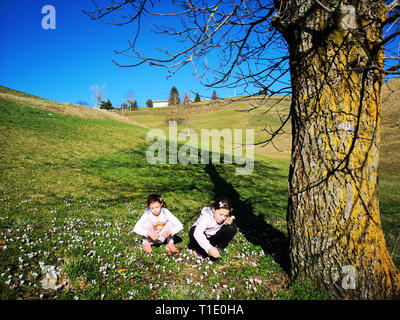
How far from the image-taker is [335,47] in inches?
116

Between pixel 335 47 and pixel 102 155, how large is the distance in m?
17.3

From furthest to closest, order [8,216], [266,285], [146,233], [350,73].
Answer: [8,216] → [146,233] → [266,285] → [350,73]

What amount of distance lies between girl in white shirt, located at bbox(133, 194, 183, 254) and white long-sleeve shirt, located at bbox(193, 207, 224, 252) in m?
0.59

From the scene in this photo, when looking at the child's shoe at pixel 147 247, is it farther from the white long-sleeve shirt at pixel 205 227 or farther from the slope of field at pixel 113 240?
the white long-sleeve shirt at pixel 205 227

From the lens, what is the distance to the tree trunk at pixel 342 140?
292 centimetres

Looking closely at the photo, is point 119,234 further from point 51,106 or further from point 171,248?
point 51,106

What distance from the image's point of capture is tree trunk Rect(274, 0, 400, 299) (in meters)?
2.92

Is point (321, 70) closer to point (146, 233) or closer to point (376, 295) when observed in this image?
point (376, 295)

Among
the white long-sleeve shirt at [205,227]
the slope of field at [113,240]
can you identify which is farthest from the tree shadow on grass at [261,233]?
the white long-sleeve shirt at [205,227]

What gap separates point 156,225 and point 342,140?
13.1 feet

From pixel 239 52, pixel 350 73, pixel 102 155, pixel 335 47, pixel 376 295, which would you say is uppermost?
pixel 239 52

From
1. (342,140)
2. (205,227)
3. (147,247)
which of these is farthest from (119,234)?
(342,140)
